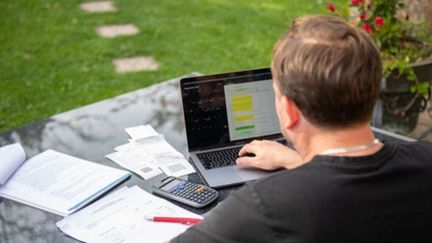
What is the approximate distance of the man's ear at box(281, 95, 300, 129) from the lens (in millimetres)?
1233

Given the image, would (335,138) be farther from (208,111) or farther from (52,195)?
(52,195)

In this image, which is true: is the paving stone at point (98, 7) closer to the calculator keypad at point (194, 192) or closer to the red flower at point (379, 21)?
the red flower at point (379, 21)

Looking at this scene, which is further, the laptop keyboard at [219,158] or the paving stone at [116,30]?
the paving stone at [116,30]

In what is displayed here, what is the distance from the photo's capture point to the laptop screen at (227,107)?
196 centimetres

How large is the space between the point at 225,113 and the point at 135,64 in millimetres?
3175

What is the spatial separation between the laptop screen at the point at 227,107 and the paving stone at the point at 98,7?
4590 mm

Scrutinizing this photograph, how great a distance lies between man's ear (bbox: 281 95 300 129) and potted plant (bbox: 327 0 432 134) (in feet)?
6.81

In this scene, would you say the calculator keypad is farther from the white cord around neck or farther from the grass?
the grass

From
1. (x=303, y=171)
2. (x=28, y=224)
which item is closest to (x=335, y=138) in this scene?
(x=303, y=171)

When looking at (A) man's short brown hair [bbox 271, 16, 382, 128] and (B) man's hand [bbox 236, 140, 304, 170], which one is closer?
(A) man's short brown hair [bbox 271, 16, 382, 128]

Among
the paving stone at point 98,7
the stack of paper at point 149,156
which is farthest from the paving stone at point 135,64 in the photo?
the stack of paper at point 149,156

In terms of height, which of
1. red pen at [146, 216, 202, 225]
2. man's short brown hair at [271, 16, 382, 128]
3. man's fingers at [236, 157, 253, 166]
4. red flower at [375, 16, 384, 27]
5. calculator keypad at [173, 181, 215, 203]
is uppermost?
man's short brown hair at [271, 16, 382, 128]

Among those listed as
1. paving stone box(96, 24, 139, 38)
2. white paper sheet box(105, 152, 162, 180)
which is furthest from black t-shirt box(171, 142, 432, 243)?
paving stone box(96, 24, 139, 38)

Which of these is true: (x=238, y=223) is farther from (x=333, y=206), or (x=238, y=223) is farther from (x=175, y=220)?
(x=175, y=220)
